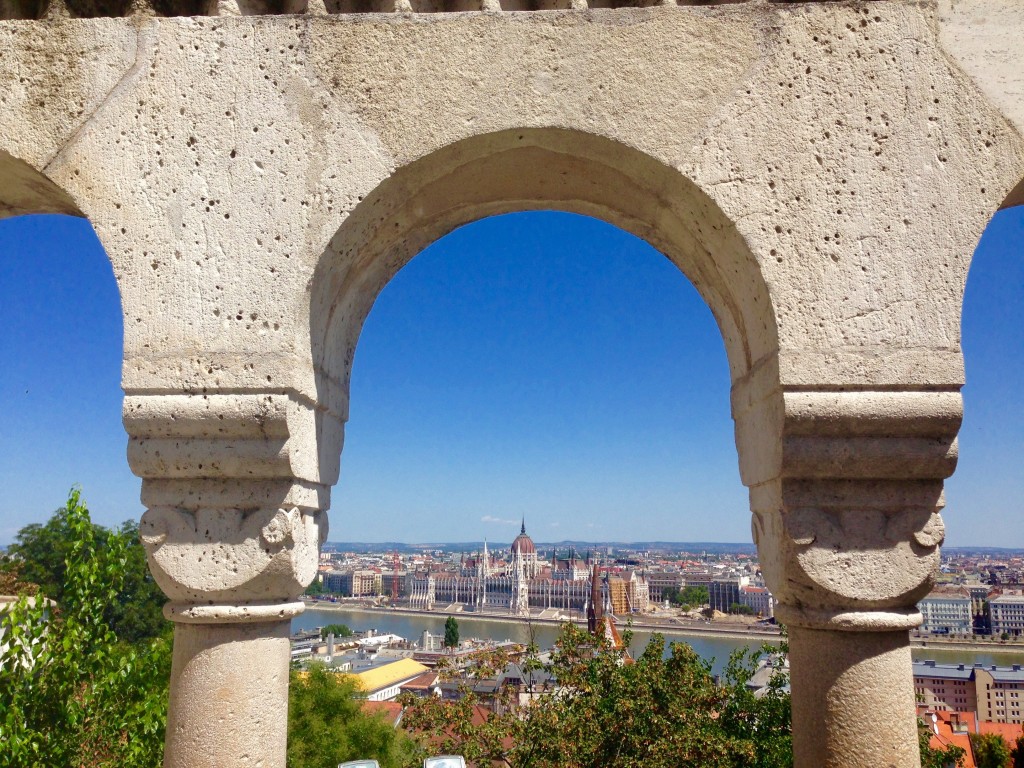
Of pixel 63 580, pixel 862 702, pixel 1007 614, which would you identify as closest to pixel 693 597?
pixel 1007 614

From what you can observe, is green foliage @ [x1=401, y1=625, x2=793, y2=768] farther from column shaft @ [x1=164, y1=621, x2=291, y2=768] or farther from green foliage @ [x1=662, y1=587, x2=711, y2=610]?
green foliage @ [x1=662, y1=587, x2=711, y2=610]

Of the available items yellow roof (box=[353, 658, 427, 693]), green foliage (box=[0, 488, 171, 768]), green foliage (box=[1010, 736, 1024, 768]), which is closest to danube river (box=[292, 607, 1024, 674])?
yellow roof (box=[353, 658, 427, 693])

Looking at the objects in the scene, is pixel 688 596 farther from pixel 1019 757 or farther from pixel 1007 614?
pixel 1019 757

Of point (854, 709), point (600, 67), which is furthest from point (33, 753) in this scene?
point (600, 67)

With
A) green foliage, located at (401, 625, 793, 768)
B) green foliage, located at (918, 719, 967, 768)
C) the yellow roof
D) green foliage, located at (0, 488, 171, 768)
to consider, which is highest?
green foliage, located at (0, 488, 171, 768)

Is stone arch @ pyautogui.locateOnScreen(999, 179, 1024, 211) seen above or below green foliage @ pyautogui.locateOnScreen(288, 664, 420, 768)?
above
